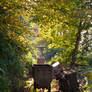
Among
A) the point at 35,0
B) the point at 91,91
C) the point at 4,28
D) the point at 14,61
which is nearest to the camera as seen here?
the point at 14,61

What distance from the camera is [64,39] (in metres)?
10.2

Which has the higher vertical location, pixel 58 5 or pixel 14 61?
pixel 58 5

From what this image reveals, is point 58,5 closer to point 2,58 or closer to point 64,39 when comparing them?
point 2,58

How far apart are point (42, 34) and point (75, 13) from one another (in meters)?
3.71

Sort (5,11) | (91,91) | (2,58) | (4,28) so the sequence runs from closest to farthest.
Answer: (2,58), (4,28), (5,11), (91,91)

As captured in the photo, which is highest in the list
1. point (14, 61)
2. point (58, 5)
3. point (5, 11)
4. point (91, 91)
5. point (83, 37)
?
point (58, 5)

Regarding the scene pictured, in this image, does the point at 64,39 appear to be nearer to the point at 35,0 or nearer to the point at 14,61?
the point at 35,0

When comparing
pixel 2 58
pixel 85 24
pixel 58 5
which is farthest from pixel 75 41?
pixel 2 58

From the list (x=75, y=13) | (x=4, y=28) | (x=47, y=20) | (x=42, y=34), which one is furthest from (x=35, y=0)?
(x=75, y=13)

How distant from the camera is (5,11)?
409 cm

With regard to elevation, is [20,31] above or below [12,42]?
above

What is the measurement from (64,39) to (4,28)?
6.89 meters

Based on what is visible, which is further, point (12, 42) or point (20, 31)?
point (20, 31)

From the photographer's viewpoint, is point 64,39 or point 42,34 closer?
point 42,34
